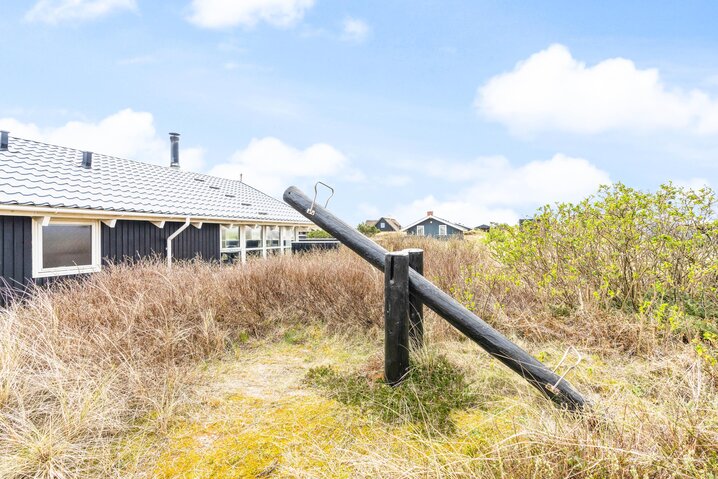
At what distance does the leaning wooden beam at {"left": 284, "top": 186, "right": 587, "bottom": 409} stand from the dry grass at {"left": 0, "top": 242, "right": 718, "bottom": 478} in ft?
0.60

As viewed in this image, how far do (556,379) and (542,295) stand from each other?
2789 mm

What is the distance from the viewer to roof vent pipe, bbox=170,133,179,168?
61.0ft

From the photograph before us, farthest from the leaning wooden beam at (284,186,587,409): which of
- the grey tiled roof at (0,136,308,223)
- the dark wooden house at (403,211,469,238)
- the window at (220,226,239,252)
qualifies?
the dark wooden house at (403,211,469,238)

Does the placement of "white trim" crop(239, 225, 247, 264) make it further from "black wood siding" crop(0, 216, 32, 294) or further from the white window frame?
"black wood siding" crop(0, 216, 32, 294)

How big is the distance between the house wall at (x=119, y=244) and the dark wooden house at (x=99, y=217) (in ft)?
0.06

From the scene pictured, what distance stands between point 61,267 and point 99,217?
1.36m

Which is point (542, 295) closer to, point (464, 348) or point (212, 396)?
point (464, 348)

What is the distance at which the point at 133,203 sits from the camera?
10234mm

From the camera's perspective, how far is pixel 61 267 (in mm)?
8461

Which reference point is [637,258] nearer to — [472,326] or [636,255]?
[636,255]

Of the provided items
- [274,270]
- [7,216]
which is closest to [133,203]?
[7,216]

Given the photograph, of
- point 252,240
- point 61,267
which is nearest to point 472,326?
point 61,267

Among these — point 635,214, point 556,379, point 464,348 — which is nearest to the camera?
point 556,379

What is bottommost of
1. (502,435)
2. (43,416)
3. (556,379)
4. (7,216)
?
(43,416)
